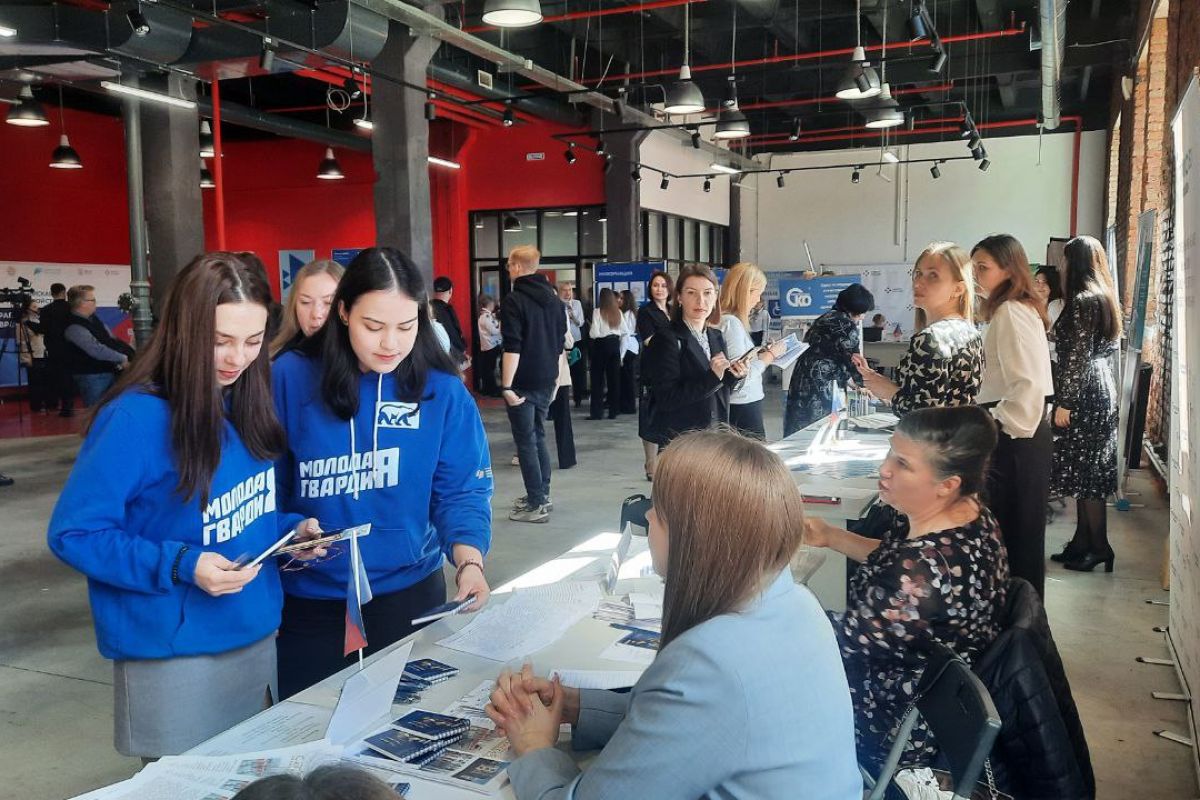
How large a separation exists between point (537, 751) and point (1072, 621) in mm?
3681

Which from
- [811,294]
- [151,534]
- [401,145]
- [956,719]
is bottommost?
[956,719]

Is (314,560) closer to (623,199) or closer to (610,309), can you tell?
(610,309)

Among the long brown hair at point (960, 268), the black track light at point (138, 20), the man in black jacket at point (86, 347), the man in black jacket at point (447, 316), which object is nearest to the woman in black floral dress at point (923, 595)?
the long brown hair at point (960, 268)

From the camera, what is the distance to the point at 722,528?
1.25 meters

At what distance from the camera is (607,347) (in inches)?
435

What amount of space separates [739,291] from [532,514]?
1993 mm

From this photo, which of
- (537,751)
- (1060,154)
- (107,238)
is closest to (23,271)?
(107,238)

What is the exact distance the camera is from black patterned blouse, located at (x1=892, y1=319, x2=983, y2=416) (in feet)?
11.9

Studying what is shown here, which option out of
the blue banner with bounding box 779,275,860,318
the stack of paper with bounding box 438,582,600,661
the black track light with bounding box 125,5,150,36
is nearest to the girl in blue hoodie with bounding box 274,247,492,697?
the stack of paper with bounding box 438,582,600,661

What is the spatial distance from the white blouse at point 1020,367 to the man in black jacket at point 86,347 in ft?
25.7

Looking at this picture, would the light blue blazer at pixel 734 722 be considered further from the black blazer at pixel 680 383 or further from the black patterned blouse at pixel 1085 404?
the black patterned blouse at pixel 1085 404

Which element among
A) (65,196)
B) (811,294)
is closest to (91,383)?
(65,196)

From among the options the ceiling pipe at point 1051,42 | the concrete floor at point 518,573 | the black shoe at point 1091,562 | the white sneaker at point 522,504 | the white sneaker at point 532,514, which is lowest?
the concrete floor at point 518,573

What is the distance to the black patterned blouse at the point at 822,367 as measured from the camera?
5211mm
